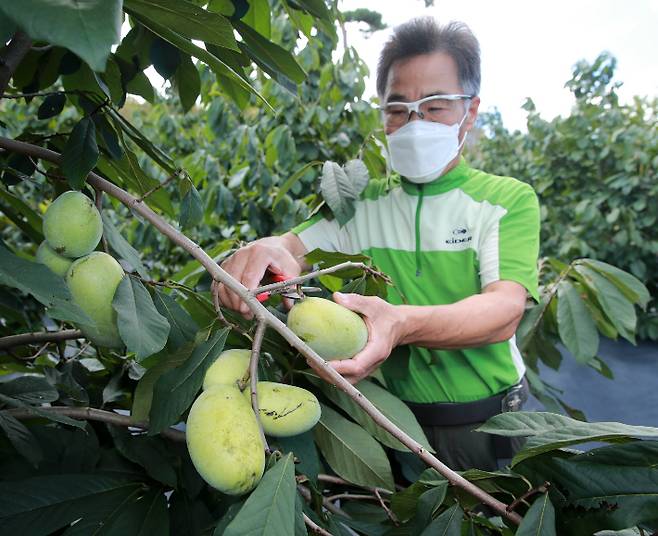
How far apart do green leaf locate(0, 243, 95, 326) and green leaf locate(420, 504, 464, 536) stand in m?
0.39

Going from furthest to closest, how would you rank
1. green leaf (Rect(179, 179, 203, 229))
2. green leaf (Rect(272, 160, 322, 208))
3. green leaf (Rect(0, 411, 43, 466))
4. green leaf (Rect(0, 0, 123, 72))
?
green leaf (Rect(272, 160, 322, 208)), green leaf (Rect(179, 179, 203, 229)), green leaf (Rect(0, 411, 43, 466)), green leaf (Rect(0, 0, 123, 72))

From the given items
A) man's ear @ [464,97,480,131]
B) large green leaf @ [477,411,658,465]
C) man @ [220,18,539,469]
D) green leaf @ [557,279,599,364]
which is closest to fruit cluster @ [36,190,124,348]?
large green leaf @ [477,411,658,465]

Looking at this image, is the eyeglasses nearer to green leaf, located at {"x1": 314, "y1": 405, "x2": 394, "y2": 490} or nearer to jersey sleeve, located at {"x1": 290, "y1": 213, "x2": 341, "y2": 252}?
jersey sleeve, located at {"x1": 290, "y1": 213, "x2": 341, "y2": 252}

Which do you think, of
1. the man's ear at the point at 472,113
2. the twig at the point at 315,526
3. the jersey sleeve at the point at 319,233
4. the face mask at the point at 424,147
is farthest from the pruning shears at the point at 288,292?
the man's ear at the point at 472,113

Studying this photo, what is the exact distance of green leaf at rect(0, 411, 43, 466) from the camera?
26.7 inches

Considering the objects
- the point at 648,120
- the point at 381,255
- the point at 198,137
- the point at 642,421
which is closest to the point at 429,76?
the point at 381,255

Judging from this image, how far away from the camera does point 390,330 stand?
0.79 m

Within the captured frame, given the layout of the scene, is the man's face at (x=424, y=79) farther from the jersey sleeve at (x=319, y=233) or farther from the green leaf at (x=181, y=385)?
the green leaf at (x=181, y=385)

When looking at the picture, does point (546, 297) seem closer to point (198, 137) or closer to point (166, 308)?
point (166, 308)

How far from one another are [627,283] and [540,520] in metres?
1.40

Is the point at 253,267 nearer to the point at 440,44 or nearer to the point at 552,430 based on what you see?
the point at 552,430

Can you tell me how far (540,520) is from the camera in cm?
51

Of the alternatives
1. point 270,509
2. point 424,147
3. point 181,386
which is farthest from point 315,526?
point 424,147

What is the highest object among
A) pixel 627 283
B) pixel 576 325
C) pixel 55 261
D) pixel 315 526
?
pixel 55 261
